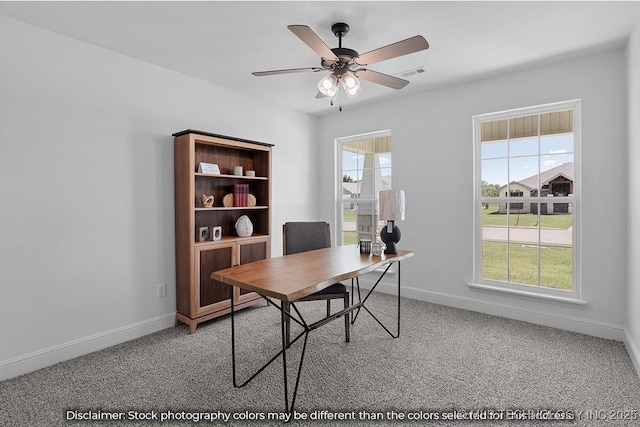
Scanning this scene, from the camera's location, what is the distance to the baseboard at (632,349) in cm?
228

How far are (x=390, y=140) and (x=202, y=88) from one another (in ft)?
7.79

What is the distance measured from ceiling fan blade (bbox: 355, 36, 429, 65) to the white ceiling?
14.7 inches

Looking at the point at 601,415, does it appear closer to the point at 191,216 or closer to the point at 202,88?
the point at 191,216

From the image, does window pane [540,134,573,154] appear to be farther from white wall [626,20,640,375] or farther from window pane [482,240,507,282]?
window pane [482,240,507,282]

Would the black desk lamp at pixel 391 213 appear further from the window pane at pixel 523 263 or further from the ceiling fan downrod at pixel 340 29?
the window pane at pixel 523 263

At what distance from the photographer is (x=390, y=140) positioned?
14.0ft

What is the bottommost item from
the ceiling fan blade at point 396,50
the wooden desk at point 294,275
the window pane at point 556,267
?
the window pane at point 556,267

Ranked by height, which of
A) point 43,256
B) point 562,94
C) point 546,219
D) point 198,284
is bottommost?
point 198,284

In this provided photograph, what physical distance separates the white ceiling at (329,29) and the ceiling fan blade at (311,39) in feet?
1.17

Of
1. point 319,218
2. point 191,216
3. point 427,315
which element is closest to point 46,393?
point 191,216

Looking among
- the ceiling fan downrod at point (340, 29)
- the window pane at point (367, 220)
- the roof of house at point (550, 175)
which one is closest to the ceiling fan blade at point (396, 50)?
the ceiling fan downrod at point (340, 29)

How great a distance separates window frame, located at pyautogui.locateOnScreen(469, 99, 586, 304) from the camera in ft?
9.90

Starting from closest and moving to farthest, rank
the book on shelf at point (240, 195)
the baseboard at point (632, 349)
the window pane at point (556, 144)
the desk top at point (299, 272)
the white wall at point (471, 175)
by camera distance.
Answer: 1. the desk top at point (299, 272)
2. the baseboard at point (632, 349)
3. the white wall at point (471, 175)
4. the window pane at point (556, 144)
5. the book on shelf at point (240, 195)

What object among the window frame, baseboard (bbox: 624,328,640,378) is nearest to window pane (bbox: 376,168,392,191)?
the window frame
